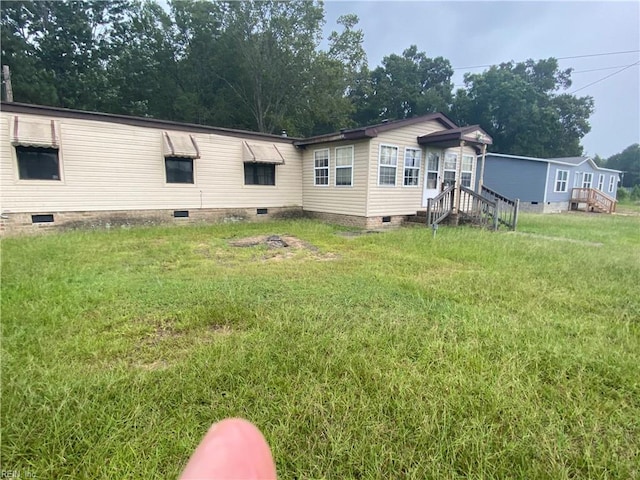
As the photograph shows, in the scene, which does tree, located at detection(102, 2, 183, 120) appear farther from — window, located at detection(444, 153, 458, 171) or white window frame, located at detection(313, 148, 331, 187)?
window, located at detection(444, 153, 458, 171)

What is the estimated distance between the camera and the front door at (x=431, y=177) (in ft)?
37.9

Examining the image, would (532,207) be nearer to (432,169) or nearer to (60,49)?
(432,169)

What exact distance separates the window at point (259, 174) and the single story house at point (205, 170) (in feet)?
0.12

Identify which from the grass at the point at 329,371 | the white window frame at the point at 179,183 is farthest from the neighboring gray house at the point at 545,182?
the grass at the point at 329,371

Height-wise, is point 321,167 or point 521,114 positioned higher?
point 521,114

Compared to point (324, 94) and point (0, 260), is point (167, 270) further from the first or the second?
point (324, 94)

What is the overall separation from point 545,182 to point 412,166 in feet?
43.7

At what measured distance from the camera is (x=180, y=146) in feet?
33.2

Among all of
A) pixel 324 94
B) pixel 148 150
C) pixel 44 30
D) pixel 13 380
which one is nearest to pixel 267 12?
pixel 324 94

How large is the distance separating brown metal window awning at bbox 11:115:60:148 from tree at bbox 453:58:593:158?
3550 cm

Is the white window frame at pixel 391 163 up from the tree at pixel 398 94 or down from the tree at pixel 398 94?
down

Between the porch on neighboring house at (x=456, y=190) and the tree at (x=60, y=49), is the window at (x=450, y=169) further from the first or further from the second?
the tree at (x=60, y=49)

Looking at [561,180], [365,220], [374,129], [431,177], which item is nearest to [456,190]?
[431,177]

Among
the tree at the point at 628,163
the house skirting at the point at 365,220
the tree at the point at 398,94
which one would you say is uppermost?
the tree at the point at 398,94
